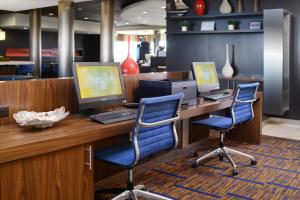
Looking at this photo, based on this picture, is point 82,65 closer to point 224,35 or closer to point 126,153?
point 126,153

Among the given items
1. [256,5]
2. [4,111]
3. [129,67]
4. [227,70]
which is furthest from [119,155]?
[256,5]

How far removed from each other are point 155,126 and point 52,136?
32.1 inches

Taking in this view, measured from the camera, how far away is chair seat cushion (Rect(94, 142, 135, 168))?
254 cm

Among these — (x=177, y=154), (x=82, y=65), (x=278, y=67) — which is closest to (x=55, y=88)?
(x=82, y=65)

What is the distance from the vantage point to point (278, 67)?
5980mm

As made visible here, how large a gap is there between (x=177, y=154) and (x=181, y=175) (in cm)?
71

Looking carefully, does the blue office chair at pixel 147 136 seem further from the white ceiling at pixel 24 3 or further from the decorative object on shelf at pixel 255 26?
the white ceiling at pixel 24 3

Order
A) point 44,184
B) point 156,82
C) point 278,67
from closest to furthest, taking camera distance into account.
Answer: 1. point 44,184
2. point 156,82
3. point 278,67

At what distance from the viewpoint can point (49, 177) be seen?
7.20ft

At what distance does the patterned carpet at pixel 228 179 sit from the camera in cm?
324

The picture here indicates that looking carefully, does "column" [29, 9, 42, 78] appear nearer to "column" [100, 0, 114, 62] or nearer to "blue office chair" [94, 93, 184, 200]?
"column" [100, 0, 114, 62]

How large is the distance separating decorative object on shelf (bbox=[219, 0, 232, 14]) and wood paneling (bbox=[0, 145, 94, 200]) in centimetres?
507

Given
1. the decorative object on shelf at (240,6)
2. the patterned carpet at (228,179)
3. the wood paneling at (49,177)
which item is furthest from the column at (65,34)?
the wood paneling at (49,177)

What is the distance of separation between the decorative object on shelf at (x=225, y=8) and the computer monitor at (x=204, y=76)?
7.89ft
